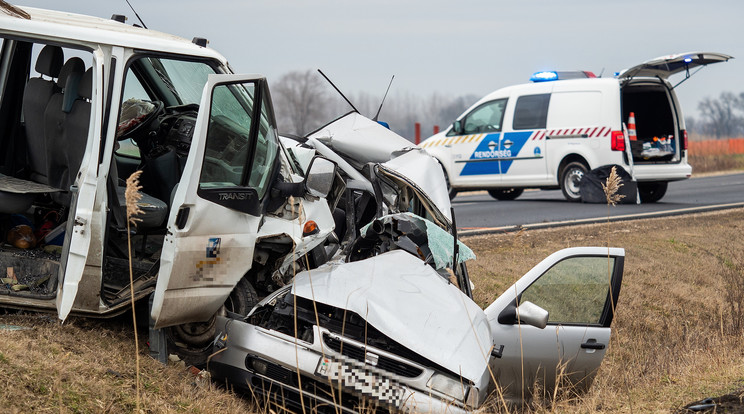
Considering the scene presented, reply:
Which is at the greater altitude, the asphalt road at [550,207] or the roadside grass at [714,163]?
the asphalt road at [550,207]

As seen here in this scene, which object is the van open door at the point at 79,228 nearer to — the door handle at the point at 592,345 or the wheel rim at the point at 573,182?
the door handle at the point at 592,345

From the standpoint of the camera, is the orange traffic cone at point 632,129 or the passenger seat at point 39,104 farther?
the orange traffic cone at point 632,129

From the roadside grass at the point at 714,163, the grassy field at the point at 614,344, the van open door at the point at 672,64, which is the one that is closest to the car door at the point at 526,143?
the van open door at the point at 672,64

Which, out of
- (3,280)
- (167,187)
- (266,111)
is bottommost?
(3,280)

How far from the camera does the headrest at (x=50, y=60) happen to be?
5695mm

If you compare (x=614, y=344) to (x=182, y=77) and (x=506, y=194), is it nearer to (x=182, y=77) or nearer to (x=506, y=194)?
(x=182, y=77)

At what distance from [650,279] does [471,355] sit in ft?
19.7

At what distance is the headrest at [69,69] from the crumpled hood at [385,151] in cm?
218

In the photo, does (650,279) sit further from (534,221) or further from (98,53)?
(98,53)

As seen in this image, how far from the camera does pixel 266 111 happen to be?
18.6 feet

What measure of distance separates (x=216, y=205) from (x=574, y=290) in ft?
8.37

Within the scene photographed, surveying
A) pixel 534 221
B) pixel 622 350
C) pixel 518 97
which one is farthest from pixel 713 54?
pixel 622 350

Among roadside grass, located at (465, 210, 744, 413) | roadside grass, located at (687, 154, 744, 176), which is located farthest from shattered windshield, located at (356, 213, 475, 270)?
roadside grass, located at (687, 154, 744, 176)

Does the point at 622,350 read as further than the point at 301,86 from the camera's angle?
No
